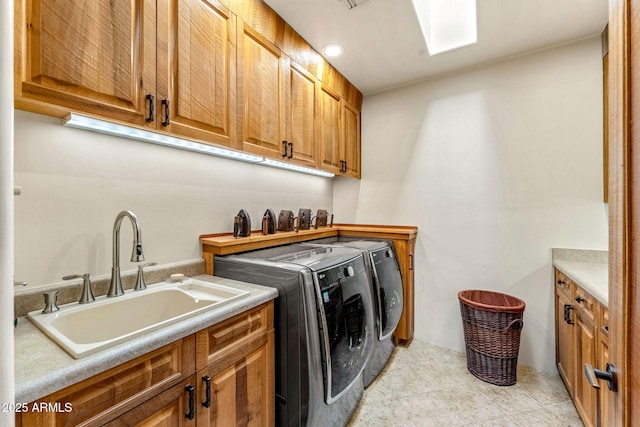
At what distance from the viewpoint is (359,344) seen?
1.54 meters

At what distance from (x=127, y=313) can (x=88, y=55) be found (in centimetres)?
105

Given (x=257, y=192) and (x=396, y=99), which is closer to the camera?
(x=257, y=192)

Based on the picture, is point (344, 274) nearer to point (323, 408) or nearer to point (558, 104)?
point (323, 408)

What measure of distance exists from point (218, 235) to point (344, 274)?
0.87 meters

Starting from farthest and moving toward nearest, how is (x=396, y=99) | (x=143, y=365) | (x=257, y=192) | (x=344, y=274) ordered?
(x=396, y=99) → (x=257, y=192) → (x=344, y=274) → (x=143, y=365)

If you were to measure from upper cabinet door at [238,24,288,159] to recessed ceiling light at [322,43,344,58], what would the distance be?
48cm

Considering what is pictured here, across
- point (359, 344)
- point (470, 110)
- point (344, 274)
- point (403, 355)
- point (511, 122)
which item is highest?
point (470, 110)

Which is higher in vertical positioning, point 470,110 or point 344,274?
point 470,110

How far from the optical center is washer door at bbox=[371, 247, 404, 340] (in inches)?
76.3

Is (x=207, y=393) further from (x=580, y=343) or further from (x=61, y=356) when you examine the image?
(x=580, y=343)

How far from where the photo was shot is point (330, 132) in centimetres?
244


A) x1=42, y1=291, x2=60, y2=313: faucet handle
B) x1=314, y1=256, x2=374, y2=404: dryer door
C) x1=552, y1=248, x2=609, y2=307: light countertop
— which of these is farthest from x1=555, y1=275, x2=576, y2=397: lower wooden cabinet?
x1=42, y1=291, x2=60, y2=313: faucet handle

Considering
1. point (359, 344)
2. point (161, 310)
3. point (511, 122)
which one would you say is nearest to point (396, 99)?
point (511, 122)

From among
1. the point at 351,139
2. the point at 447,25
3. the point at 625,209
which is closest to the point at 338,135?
the point at 351,139
